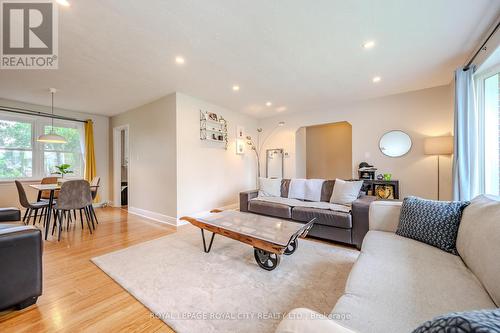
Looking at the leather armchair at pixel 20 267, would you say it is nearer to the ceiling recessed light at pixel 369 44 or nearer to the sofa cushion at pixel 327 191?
the sofa cushion at pixel 327 191

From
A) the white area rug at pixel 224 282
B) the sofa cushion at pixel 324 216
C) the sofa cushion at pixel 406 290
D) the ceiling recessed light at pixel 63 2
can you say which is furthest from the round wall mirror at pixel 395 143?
the ceiling recessed light at pixel 63 2

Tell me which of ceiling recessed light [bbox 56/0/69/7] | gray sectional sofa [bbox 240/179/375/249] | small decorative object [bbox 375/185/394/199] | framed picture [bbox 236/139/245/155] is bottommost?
gray sectional sofa [bbox 240/179/375/249]

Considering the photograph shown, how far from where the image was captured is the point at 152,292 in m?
1.70

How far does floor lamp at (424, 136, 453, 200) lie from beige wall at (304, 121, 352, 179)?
2412 mm

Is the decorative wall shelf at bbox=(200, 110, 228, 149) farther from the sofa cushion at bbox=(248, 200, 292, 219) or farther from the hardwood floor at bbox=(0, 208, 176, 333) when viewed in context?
the hardwood floor at bbox=(0, 208, 176, 333)

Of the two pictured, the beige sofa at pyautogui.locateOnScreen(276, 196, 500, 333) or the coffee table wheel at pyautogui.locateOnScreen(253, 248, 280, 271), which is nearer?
the beige sofa at pyautogui.locateOnScreen(276, 196, 500, 333)

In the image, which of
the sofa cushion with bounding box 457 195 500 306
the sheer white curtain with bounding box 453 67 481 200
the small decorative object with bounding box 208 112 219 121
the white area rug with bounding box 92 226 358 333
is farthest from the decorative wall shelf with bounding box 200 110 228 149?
the sheer white curtain with bounding box 453 67 481 200

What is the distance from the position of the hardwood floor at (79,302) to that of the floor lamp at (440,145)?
172 inches

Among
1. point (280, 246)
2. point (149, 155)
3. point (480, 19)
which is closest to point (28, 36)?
point (149, 155)

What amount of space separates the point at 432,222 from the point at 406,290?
0.90m

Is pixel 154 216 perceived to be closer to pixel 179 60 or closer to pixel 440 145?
pixel 179 60

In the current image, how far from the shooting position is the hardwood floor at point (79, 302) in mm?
1360

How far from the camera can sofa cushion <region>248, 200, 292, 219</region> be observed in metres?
3.14

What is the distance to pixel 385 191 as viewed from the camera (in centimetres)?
388
